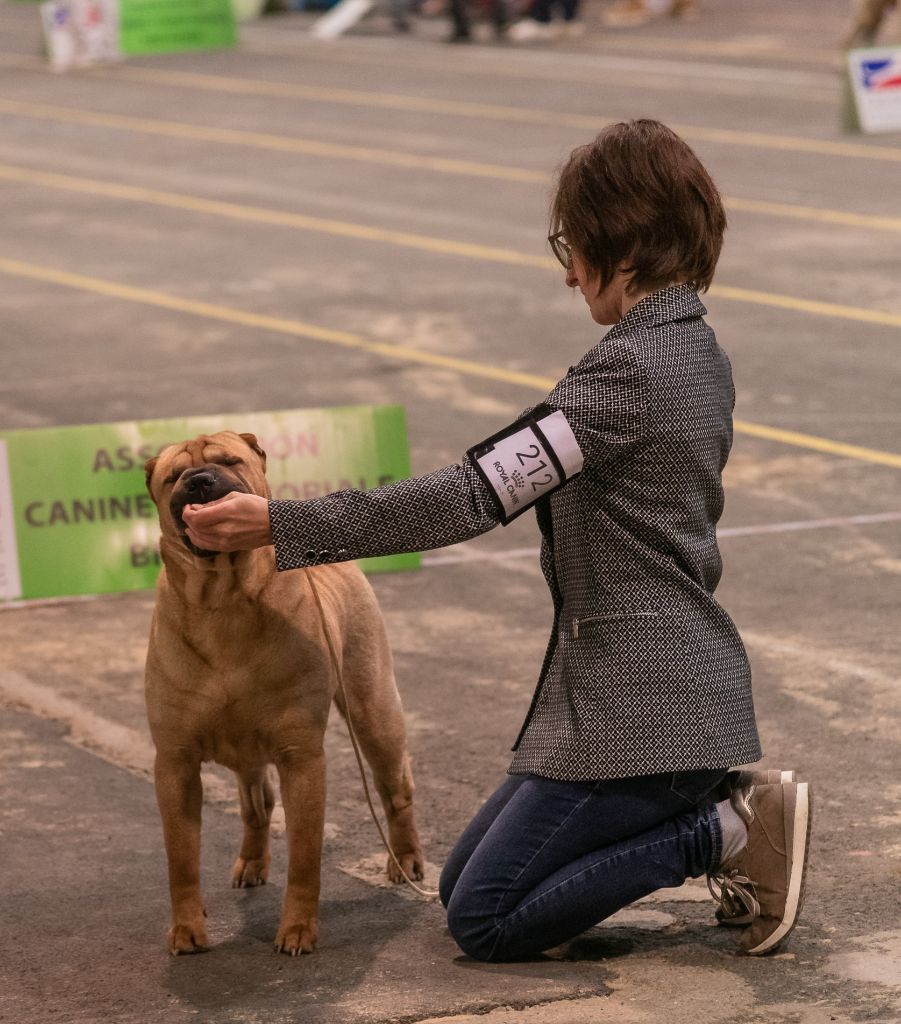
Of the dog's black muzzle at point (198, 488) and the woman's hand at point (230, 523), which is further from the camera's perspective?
the dog's black muzzle at point (198, 488)

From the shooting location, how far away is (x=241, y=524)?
14.4 feet

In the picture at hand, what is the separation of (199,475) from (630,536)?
98 cm

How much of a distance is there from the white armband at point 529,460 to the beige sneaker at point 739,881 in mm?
921

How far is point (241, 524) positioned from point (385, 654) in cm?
102

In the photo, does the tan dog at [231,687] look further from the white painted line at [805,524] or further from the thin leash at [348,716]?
the white painted line at [805,524]

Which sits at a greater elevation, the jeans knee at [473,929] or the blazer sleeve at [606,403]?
the blazer sleeve at [606,403]

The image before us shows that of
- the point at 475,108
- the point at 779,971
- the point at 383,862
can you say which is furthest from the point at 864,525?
the point at 475,108

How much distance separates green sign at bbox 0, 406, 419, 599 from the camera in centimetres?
834

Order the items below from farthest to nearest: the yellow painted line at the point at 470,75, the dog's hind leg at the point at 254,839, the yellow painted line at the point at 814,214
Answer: the yellow painted line at the point at 470,75 < the yellow painted line at the point at 814,214 < the dog's hind leg at the point at 254,839

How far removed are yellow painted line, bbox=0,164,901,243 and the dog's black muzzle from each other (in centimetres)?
1066

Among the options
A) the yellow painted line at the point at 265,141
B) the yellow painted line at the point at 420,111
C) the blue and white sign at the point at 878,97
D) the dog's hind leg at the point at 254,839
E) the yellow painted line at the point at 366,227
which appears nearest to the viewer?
the dog's hind leg at the point at 254,839

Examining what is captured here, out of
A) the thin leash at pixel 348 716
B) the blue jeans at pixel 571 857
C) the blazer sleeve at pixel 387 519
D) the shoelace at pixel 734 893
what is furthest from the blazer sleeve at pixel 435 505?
the shoelace at pixel 734 893

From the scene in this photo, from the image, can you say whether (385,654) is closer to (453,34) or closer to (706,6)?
(453,34)

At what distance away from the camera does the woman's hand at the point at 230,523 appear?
14.4 ft
